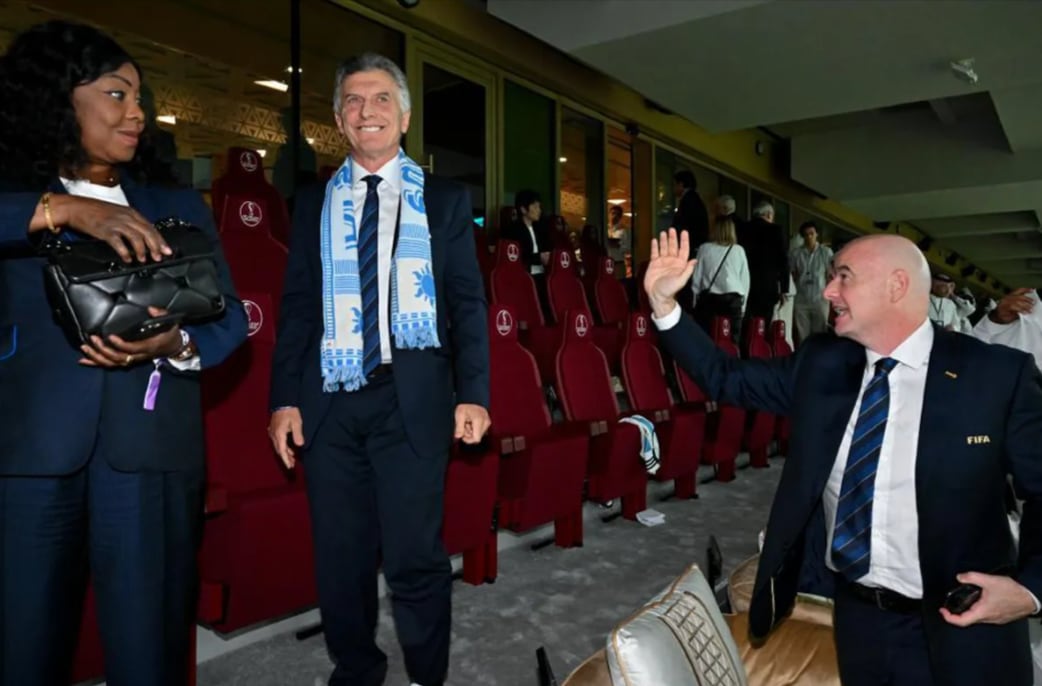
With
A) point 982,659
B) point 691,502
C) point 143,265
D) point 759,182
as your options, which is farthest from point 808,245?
point 143,265

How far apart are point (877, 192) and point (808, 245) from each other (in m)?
3.28

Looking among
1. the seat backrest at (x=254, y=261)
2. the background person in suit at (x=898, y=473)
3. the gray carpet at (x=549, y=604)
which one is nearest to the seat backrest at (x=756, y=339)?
the gray carpet at (x=549, y=604)

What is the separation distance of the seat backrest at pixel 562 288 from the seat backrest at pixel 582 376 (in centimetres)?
99

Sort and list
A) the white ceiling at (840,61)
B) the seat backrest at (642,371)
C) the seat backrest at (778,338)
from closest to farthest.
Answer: the seat backrest at (642,371)
the white ceiling at (840,61)
the seat backrest at (778,338)

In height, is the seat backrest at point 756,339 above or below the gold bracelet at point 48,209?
below

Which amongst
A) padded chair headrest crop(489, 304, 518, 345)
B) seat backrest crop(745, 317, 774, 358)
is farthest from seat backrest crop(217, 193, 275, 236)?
seat backrest crop(745, 317, 774, 358)

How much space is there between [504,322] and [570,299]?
1.63 meters

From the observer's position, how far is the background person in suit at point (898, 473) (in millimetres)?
1184

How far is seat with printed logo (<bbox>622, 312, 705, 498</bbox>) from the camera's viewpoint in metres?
3.31

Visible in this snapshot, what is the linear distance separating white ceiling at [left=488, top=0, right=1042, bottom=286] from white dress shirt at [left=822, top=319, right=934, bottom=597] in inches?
147

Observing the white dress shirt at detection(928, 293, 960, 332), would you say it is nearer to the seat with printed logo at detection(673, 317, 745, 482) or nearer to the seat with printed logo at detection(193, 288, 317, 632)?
the seat with printed logo at detection(673, 317, 745, 482)

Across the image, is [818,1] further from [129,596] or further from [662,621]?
[129,596]

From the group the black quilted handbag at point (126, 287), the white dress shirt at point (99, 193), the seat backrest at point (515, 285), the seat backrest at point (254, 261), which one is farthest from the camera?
the seat backrest at point (515, 285)

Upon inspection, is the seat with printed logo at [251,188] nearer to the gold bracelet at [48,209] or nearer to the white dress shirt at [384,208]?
the white dress shirt at [384,208]
